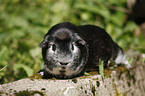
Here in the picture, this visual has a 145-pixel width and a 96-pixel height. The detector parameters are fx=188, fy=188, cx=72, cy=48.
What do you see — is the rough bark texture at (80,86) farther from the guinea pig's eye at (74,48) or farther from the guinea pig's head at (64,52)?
the guinea pig's eye at (74,48)

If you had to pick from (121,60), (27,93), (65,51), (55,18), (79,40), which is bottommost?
(27,93)

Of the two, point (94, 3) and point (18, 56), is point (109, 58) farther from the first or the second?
point (94, 3)

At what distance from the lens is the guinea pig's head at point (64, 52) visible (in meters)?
2.01

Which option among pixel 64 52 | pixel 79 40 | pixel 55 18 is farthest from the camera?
pixel 55 18

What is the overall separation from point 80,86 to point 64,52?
411 millimetres

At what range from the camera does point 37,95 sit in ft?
5.88

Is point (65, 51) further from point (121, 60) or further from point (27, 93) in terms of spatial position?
point (121, 60)

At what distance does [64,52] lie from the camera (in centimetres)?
200

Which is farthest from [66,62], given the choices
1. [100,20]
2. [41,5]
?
[41,5]

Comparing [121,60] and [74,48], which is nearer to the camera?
[74,48]

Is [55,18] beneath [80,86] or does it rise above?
above

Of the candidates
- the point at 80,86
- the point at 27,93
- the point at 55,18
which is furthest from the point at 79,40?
the point at 55,18

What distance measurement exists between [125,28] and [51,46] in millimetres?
4559

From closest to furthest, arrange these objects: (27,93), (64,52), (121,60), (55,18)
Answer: (27,93)
(64,52)
(121,60)
(55,18)
